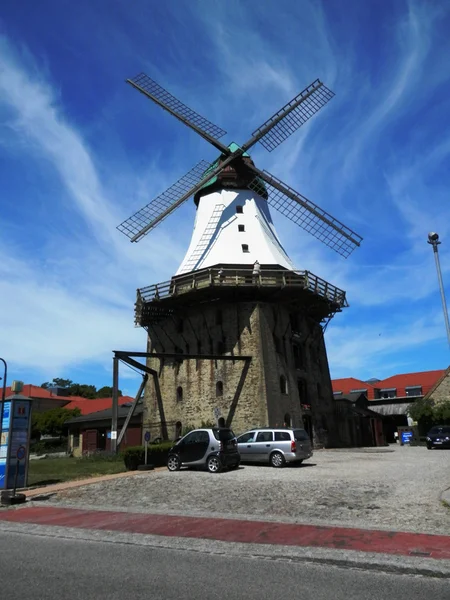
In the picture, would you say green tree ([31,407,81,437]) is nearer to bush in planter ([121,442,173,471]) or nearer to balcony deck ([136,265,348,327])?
balcony deck ([136,265,348,327])

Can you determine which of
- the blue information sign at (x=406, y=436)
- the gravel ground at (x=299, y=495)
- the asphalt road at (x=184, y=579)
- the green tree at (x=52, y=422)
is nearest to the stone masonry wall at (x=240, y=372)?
the blue information sign at (x=406, y=436)

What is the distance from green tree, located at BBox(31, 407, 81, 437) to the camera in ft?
179

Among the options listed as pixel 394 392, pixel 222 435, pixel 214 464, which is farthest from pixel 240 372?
pixel 394 392

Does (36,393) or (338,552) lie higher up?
(36,393)

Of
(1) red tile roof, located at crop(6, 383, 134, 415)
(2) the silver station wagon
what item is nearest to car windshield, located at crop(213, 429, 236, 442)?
(2) the silver station wagon

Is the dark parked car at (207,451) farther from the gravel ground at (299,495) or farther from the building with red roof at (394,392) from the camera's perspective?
the building with red roof at (394,392)

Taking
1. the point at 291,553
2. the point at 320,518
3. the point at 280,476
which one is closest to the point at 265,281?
the point at 280,476

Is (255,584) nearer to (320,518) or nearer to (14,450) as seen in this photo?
(320,518)

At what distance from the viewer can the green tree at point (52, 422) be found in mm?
54438

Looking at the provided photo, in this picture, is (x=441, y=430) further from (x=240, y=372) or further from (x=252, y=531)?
(x=252, y=531)

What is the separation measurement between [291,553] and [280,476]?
29.5ft

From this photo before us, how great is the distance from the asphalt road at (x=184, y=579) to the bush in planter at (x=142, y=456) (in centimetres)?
1313

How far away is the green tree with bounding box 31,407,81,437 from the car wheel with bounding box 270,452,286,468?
4059cm

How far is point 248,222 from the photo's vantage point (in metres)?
36.2
